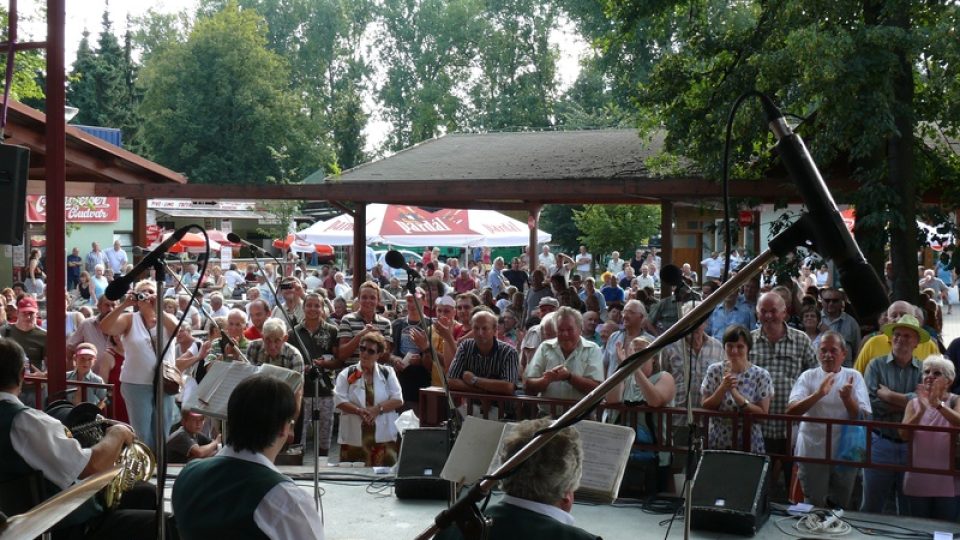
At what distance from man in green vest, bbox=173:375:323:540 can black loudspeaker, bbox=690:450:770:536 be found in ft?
11.4

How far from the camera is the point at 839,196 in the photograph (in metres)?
12.5

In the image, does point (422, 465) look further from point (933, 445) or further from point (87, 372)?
point (87, 372)

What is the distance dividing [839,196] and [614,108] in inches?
1241

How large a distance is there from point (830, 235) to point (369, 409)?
654cm

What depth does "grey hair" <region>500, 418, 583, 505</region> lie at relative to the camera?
375 centimetres

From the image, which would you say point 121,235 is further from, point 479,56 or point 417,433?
point 417,433

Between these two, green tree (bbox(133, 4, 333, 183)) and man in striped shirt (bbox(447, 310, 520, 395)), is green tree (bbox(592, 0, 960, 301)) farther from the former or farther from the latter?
green tree (bbox(133, 4, 333, 183))

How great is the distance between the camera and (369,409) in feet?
28.4

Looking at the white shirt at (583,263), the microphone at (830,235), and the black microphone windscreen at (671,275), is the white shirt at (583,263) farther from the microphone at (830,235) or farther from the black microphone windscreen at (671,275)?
the microphone at (830,235)

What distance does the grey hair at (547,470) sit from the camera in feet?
12.3

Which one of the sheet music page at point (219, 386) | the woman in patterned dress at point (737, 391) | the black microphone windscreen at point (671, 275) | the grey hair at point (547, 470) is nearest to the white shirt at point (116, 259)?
the sheet music page at point (219, 386)

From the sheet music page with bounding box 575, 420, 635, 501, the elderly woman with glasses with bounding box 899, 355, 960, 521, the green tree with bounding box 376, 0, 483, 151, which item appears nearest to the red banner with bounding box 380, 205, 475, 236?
the elderly woman with glasses with bounding box 899, 355, 960, 521

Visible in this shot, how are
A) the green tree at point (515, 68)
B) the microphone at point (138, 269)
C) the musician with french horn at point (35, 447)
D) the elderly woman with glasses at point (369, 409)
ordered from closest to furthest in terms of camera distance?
the musician with french horn at point (35, 447)
the microphone at point (138, 269)
the elderly woman with glasses at point (369, 409)
the green tree at point (515, 68)

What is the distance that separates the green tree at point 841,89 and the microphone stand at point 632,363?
8.57 m
